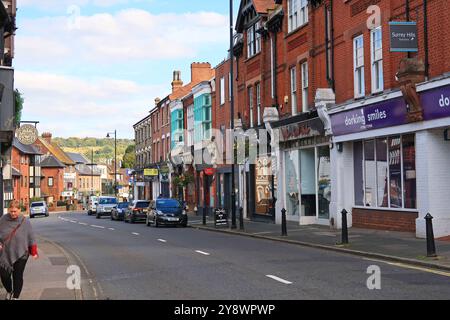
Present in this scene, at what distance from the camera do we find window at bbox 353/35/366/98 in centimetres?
2327

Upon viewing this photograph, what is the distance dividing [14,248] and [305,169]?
66.9 feet

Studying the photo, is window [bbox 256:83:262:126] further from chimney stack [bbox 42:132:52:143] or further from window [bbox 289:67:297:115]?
chimney stack [bbox 42:132:52:143]

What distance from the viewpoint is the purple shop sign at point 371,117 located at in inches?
803

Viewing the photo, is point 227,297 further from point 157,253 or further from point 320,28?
point 320,28

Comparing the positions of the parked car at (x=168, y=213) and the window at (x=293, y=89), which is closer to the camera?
the window at (x=293, y=89)

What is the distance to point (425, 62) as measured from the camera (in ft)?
62.6

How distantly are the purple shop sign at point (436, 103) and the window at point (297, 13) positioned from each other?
10427mm

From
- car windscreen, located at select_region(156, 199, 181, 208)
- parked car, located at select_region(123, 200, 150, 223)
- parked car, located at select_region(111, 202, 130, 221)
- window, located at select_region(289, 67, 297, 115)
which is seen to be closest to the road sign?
window, located at select_region(289, 67, 297, 115)

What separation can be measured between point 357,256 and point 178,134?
41.5 meters

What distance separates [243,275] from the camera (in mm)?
13016

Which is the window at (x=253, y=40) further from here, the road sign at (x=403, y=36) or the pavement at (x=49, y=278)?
the pavement at (x=49, y=278)

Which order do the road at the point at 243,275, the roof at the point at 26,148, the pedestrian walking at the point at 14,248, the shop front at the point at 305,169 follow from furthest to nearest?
the roof at the point at 26,148
the shop front at the point at 305,169
the road at the point at 243,275
the pedestrian walking at the point at 14,248

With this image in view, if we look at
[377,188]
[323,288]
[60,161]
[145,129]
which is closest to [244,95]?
[377,188]

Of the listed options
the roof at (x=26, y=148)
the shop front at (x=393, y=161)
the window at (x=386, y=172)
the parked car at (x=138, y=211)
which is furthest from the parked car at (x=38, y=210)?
the window at (x=386, y=172)
